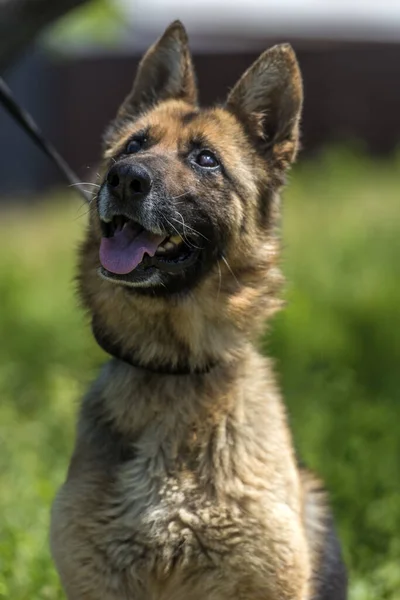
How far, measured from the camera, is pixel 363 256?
11.6 m

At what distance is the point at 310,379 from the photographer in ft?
26.8

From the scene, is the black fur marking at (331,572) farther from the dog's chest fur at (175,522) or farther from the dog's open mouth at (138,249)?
the dog's open mouth at (138,249)

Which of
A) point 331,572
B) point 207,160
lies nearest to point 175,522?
point 331,572

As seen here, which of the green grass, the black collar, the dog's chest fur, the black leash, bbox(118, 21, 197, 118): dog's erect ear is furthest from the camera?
the green grass

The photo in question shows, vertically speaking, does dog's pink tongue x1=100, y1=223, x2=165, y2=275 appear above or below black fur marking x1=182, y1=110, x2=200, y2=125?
below

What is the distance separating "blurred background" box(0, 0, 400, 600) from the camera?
19.7ft

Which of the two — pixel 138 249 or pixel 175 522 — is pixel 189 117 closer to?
pixel 138 249

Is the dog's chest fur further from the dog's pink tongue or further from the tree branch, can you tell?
the tree branch

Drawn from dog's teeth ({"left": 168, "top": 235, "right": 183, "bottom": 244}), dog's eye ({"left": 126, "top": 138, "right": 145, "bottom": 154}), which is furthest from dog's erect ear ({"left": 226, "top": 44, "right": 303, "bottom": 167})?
dog's teeth ({"left": 168, "top": 235, "right": 183, "bottom": 244})

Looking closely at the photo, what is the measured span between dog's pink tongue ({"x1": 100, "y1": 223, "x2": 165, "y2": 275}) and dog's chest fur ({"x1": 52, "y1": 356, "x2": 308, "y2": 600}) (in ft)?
2.19

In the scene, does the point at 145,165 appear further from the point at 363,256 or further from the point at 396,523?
the point at 363,256

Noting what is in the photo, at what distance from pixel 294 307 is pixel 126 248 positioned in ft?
17.2

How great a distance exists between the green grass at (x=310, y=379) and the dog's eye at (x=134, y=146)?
29.0 inches

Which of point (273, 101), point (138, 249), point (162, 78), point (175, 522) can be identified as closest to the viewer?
point (175, 522)
